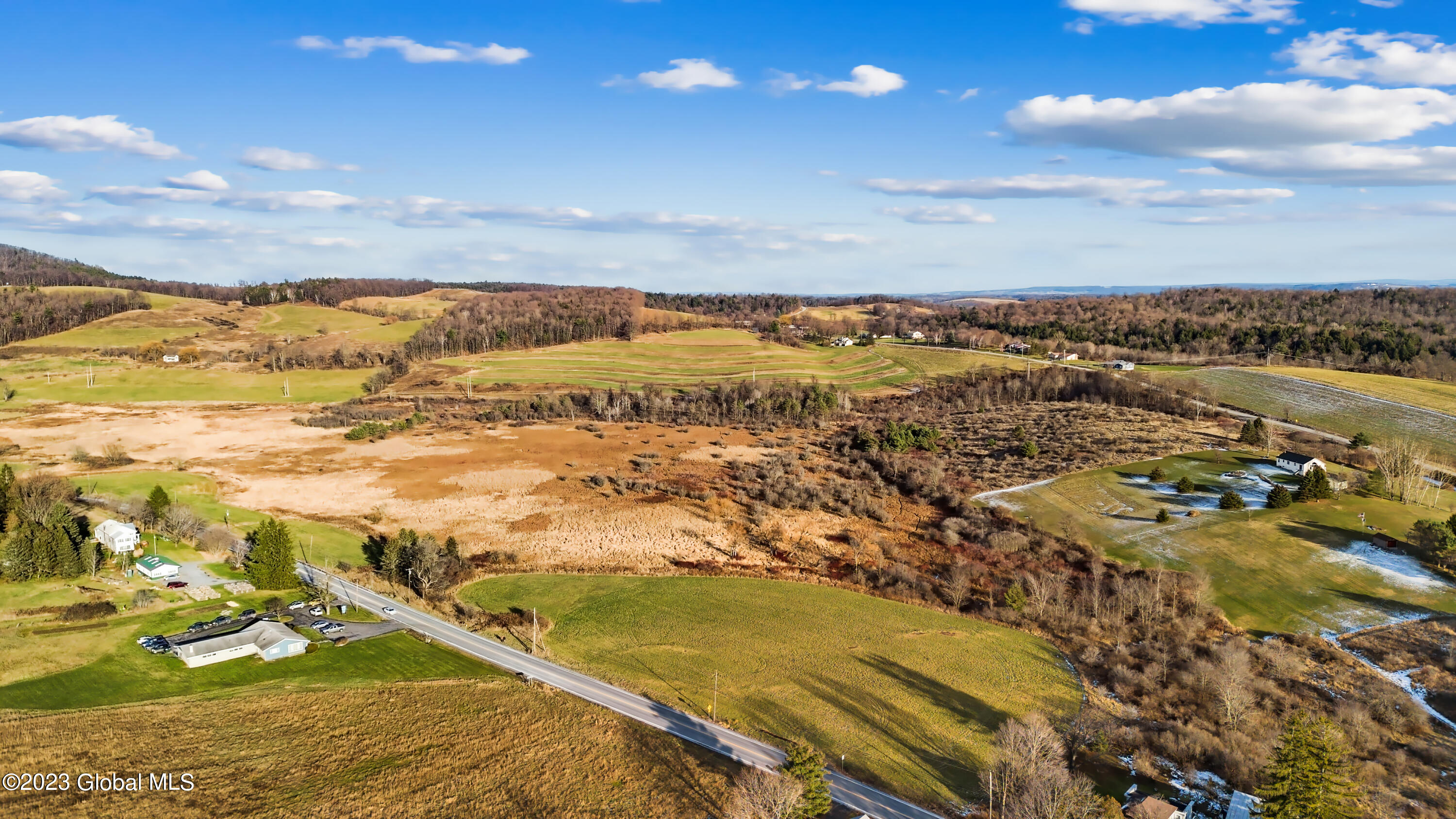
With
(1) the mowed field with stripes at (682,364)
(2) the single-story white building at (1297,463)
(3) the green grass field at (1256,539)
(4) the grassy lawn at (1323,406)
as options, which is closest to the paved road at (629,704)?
(3) the green grass field at (1256,539)

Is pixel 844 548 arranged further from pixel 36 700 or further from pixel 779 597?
pixel 36 700

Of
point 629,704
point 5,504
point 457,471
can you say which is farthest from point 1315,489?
point 5,504

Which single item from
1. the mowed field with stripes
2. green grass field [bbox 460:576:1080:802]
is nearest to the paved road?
green grass field [bbox 460:576:1080:802]

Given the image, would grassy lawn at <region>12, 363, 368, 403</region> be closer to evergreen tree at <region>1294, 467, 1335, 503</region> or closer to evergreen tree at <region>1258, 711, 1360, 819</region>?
evergreen tree at <region>1294, 467, 1335, 503</region>

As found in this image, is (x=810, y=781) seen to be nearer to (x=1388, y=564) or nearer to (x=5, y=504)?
(x=1388, y=564)

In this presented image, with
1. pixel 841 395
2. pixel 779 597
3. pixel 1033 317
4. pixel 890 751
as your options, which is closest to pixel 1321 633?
pixel 890 751

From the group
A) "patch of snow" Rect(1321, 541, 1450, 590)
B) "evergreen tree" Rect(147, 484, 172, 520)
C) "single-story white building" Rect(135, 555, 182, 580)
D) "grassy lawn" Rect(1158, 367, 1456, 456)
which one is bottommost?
"single-story white building" Rect(135, 555, 182, 580)
